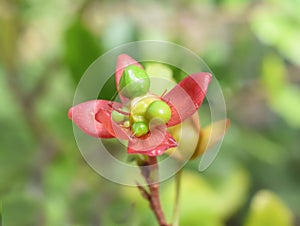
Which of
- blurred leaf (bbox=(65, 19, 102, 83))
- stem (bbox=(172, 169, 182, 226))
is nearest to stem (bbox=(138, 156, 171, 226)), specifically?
stem (bbox=(172, 169, 182, 226))

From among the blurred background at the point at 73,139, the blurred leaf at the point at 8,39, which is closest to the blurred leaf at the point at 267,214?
the blurred background at the point at 73,139

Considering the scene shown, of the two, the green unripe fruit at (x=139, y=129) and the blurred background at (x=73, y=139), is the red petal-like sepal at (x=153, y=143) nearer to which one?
the green unripe fruit at (x=139, y=129)

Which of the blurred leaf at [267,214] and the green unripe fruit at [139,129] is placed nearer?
the green unripe fruit at [139,129]

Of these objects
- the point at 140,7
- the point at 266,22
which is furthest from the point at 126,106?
the point at 140,7

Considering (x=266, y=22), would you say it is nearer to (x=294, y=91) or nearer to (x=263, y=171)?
(x=294, y=91)

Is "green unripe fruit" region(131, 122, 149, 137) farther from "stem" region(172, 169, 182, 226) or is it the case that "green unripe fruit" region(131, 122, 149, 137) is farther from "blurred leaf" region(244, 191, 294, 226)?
"blurred leaf" region(244, 191, 294, 226)

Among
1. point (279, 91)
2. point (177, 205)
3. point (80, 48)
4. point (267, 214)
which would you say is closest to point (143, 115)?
point (177, 205)
